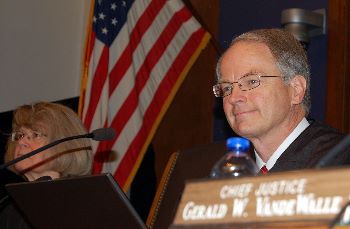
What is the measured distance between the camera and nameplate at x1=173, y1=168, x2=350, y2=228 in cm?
114

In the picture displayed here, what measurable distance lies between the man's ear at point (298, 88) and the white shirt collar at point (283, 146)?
88 mm

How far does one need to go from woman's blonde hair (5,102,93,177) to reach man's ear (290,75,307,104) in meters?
1.25

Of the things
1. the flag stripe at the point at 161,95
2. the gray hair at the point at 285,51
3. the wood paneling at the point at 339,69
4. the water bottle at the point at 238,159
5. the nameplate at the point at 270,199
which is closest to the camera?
the nameplate at the point at 270,199

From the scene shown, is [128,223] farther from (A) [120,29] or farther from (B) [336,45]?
(A) [120,29]

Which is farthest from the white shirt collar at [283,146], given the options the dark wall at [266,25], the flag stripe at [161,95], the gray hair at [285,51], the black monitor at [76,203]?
the flag stripe at [161,95]

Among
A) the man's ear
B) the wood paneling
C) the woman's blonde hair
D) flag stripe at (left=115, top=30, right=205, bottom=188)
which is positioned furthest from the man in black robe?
flag stripe at (left=115, top=30, right=205, bottom=188)

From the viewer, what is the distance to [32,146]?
3529 millimetres

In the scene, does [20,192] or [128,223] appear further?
[20,192]

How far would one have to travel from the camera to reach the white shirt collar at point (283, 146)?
257 centimetres

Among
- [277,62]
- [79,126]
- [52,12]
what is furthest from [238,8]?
[277,62]

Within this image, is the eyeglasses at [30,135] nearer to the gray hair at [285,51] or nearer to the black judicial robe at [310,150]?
the gray hair at [285,51]

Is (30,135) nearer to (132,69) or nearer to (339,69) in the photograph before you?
(132,69)

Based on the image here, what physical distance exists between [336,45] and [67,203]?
2.32m

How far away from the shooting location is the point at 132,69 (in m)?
4.84
